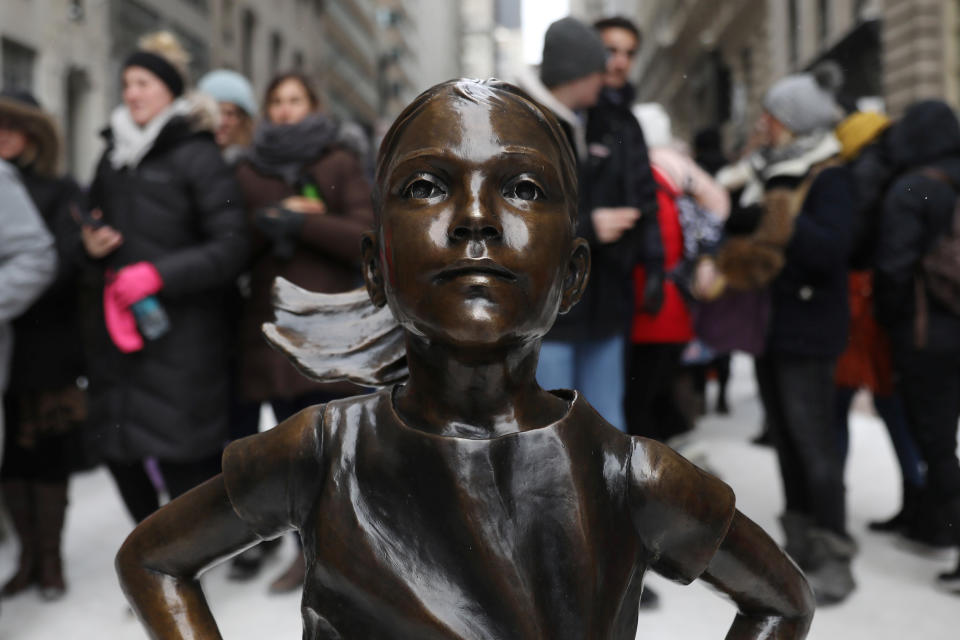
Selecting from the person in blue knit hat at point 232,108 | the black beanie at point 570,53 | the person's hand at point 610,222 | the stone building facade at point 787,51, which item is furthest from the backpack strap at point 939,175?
the person in blue knit hat at point 232,108

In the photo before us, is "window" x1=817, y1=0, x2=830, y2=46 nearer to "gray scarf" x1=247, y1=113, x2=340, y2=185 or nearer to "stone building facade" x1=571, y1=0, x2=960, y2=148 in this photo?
"stone building facade" x1=571, y1=0, x2=960, y2=148

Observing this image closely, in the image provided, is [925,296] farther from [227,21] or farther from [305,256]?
[227,21]

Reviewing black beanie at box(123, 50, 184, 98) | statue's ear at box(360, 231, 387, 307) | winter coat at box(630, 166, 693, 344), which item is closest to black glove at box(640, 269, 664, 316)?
winter coat at box(630, 166, 693, 344)

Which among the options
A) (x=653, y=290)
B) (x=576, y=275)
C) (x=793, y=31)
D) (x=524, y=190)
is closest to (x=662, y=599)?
(x=653, y=290)

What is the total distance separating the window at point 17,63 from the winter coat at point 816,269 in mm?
7731

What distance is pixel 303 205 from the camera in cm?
348

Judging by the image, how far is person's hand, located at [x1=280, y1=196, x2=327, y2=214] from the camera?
346cm

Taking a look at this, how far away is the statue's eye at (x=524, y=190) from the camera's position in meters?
0.98

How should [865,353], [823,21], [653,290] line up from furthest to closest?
1. [823,21]
2. [865,353]
3. [653,290]

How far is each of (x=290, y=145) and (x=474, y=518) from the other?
285 centimetres

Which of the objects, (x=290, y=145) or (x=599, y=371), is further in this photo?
(x=290, y=145)

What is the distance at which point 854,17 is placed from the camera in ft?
46.9

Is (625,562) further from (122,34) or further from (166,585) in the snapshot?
(122,34)

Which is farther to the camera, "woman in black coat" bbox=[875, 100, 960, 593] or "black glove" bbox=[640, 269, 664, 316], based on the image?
"woman in black coat" bbox=[875, 100, 960, 593]
